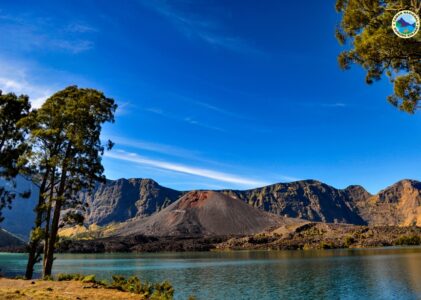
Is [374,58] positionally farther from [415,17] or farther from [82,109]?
[82,109]

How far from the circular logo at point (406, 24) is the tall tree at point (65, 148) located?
23.5 metres

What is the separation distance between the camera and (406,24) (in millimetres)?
22781

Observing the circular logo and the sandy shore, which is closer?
the circular logo

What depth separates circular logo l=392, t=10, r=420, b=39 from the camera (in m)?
22.6

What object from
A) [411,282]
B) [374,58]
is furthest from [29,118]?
[411,282]

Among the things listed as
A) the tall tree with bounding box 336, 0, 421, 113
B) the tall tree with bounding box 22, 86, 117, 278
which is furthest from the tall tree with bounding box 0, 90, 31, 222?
the tall tree with bounding box 336, 0, 421, 113

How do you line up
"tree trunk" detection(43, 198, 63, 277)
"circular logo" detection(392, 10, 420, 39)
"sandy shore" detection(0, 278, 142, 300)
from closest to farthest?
"circular logo" detection(392, 10, 420, 39), "sandy shore" detection(0, 278, 142, 300), "tree trunk" detection(43, 198, 63, 277)

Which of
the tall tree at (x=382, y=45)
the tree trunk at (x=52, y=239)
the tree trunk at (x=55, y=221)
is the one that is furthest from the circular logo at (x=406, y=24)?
the tree trunk at (x=52, y=239)

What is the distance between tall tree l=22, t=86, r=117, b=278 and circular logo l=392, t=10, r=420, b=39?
23538 mm

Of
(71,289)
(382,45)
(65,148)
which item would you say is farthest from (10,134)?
(382,45)

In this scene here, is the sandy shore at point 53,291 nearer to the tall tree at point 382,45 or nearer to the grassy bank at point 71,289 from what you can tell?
the grassy bank at point 71,289

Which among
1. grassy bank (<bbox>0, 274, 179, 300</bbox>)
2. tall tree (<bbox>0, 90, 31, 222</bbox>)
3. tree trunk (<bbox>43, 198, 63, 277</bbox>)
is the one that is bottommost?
grassy bank (<bbox>0, 274, 179, 300</bbox>)

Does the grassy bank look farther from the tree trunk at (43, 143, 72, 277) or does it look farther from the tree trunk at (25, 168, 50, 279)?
the tree trunk at (25, 168, 50, 279)

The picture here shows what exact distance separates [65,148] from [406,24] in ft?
90.6
